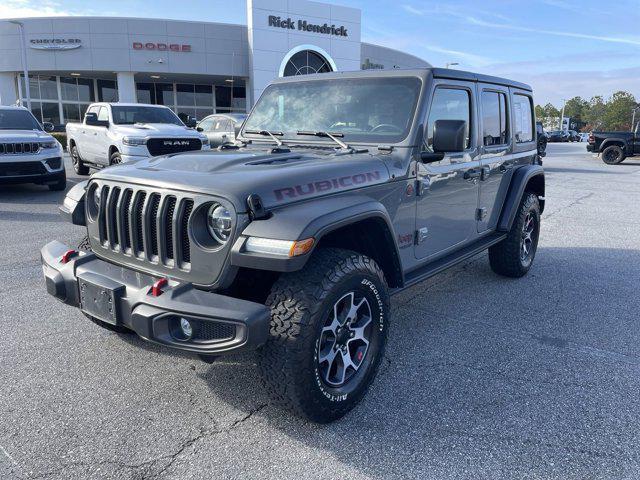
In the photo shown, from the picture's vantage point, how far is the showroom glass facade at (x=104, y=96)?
34.7 meters

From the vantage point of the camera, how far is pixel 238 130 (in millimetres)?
4586

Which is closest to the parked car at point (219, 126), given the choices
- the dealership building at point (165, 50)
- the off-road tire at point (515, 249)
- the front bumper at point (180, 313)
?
the off-road tire at point (515, 249)

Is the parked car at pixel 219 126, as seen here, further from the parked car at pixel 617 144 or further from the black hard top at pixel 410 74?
the parked car at pixel 617 144

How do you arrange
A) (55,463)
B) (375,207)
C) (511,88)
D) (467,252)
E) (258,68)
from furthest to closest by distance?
(258,68) < (511,88) < (467,252) < (375,207) < (55,463)

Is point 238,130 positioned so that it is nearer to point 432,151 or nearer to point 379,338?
point 432,151

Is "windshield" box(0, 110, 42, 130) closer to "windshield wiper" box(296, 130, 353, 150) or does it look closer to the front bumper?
"windshield wiper" box(296, 130, 353, 150)

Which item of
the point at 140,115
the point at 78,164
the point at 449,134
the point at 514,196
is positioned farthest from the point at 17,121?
the point at 449,134

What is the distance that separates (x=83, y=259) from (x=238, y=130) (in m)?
1.95

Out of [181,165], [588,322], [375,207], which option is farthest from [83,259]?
[588,322]

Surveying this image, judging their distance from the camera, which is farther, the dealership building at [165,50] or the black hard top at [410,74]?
the dealership building at [165,50]

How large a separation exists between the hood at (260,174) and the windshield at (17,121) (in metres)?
8.94

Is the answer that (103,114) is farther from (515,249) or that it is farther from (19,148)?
(515,249)

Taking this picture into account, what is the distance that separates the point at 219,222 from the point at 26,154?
9.02 metres

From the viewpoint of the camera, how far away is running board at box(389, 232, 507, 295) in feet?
11.8
